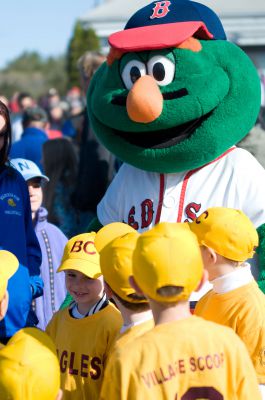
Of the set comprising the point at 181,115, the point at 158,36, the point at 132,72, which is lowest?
the point at 181,115

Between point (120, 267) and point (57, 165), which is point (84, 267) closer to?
point (120, 267)

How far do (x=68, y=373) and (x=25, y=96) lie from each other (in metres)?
8.74

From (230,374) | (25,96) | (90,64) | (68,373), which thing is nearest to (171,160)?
(68,373)

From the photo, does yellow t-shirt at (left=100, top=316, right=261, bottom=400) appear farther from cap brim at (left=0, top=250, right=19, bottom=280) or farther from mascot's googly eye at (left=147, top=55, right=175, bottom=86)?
mascot's googly eye at (left=147, top=55, right=175, bottom=86)

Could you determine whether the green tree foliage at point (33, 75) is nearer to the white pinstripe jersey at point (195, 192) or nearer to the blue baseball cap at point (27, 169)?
the blue baseball cap at point (27, 169)

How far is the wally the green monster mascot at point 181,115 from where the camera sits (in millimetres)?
4164

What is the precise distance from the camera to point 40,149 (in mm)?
7277

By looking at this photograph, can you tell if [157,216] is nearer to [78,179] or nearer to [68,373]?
[68,373]

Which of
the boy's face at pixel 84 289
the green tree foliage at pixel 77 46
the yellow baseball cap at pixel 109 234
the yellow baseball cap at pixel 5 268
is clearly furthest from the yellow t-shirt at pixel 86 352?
the green tree foliage at pixel 77 46

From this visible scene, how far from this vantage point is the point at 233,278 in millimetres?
3719

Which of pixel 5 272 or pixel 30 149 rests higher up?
pixel 5 272

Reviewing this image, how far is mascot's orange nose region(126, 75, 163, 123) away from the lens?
4082 millimetres

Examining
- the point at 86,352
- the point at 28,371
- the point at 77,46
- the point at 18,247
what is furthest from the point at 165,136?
the point at 77,46

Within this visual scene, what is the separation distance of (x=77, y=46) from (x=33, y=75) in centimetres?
3092
